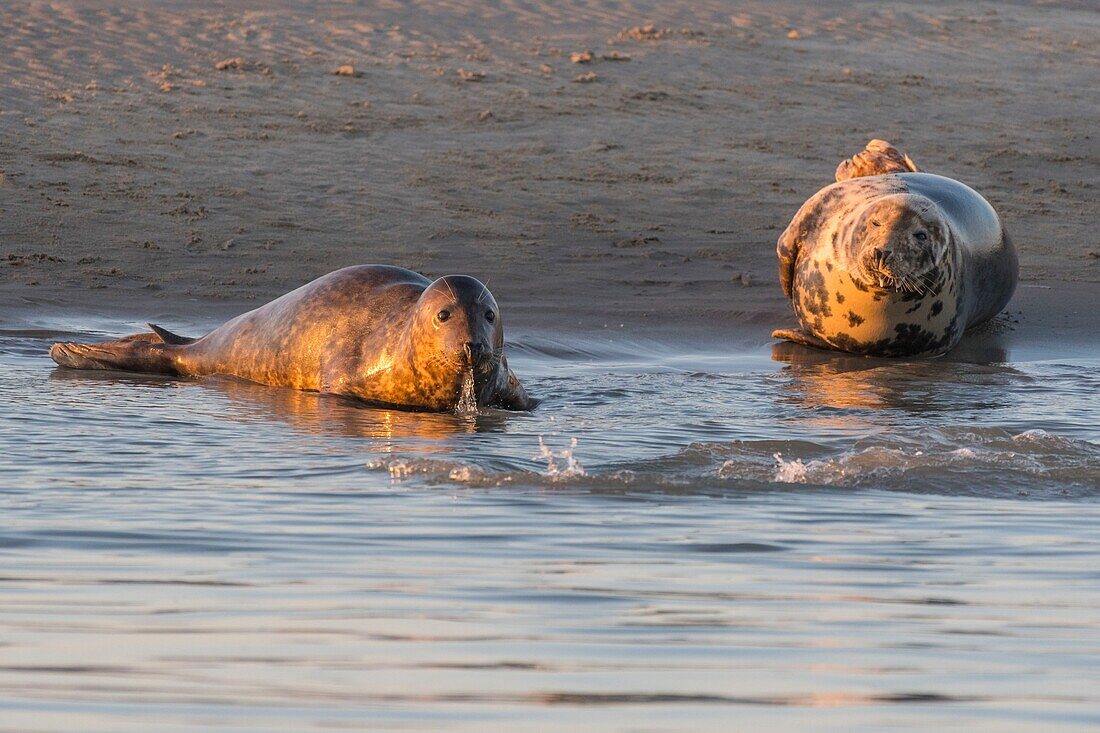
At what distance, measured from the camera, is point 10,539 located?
4.11 m

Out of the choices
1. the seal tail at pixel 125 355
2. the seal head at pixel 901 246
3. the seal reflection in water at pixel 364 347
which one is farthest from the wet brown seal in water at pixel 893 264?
the seal tail at pixel 125 355

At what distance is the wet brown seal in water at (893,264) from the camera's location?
339 inches

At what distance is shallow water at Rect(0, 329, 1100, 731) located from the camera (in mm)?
2803

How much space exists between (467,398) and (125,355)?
6.35ft

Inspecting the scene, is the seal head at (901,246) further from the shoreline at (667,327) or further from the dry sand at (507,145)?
the dry sand at (507,145)

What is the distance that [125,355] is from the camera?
8148 mm

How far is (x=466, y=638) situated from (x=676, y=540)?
1125 mm

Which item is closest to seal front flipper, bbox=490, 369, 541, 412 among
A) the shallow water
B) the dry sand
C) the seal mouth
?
the shallow water

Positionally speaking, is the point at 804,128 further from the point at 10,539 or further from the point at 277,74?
the point at 10,539

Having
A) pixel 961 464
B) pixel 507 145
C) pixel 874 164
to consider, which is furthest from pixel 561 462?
pixel 507 145

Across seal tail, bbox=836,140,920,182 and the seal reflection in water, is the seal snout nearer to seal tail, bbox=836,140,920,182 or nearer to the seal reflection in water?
the seal reflection in water

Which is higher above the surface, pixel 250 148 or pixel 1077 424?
pixel 250 148

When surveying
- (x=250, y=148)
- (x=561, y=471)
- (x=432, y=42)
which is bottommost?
(x=561, y=471)

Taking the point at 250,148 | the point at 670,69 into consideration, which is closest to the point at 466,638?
the point at 250,148
